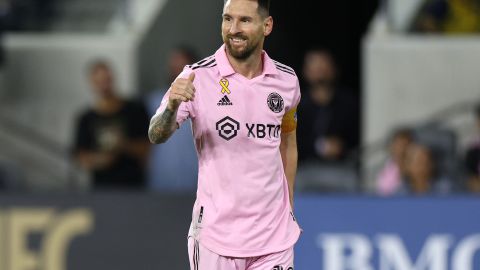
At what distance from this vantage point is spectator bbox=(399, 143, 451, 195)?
10148 millimetres

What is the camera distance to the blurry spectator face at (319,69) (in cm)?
1078

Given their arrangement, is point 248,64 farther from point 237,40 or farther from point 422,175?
point 422,175

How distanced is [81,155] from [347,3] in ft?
14.5

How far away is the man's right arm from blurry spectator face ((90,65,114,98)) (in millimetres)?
5512

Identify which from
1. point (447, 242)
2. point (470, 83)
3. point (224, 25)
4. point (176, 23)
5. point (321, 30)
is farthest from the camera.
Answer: point (321, 30)

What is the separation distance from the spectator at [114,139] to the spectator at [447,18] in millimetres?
2917

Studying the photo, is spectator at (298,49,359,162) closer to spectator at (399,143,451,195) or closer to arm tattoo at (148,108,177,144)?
spectator at (399,143,451,195)

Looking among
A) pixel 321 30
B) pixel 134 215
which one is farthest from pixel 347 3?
pixel 134 215

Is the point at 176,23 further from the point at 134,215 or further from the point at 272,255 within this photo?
the point at 272,255

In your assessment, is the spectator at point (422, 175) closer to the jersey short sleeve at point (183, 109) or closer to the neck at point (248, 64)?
the neck at point (248, 64)

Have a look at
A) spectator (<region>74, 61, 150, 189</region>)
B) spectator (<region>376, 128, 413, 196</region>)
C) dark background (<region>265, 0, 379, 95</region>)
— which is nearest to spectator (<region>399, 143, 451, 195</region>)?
spectator (<region>376, 128, 413, 196</region>)

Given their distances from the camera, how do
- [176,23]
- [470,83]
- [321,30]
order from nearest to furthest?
1. [470,83]
2. [176,23]
3. [321,30]

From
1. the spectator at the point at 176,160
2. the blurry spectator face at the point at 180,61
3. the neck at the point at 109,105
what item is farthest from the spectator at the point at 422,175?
the neck at the point at 109,105

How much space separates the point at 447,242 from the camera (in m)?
9.46
